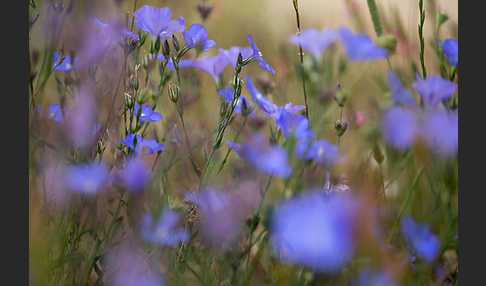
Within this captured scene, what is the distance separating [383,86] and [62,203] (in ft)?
1.59

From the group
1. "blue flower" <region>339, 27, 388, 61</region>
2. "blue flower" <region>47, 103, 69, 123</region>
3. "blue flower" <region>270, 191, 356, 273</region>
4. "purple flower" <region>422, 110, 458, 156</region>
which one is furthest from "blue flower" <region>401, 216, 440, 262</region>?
"blue flower" <region>47, 103, 69, 123</region>

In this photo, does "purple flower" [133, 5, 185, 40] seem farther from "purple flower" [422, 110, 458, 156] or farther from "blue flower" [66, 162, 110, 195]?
"purple flower" [422, 110, 458, 156]

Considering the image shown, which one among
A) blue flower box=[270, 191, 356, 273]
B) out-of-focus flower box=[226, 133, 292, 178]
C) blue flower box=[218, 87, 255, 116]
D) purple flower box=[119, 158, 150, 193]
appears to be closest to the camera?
blue flower box=[270, 191, 356, 273]

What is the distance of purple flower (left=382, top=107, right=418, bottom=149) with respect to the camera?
56 cm

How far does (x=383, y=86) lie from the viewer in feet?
2.74

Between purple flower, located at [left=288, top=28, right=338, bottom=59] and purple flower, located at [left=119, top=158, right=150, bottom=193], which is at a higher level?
purple flower, located at [left=288, top=28, right=338, bottom=59]

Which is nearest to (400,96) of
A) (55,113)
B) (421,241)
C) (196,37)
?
(421,241)

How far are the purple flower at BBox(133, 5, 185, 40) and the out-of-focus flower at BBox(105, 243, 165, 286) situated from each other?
0.90ft

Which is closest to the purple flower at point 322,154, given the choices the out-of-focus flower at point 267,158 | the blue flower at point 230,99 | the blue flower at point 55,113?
the out-of-focus flower at point 267,158

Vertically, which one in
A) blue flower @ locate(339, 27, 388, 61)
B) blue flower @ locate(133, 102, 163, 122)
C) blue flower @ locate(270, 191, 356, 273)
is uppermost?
blue flower @ locate(270, 191, 356, 273)

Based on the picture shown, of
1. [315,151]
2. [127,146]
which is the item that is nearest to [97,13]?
[127,146]

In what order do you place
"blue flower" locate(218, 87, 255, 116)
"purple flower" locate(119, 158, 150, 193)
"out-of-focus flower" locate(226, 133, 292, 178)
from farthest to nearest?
"blue flower" locate(218, 87, 255, 116), "purple flower" locate(119, 158, 150, 193), "out-of-focus flower" locate(226, 133, 292, 178)

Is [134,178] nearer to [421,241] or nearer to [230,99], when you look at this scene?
[230,99]

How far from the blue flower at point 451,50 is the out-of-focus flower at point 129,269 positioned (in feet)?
1.43
